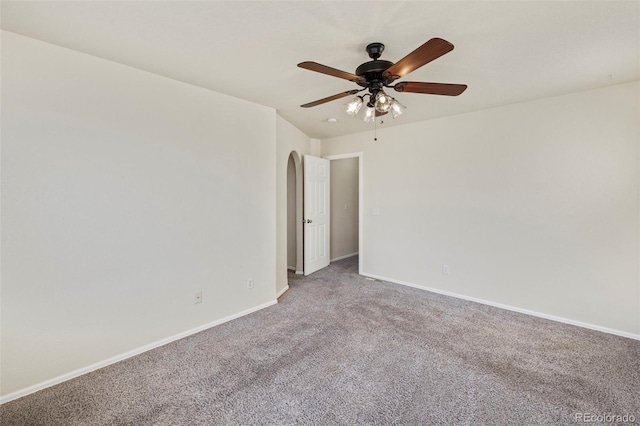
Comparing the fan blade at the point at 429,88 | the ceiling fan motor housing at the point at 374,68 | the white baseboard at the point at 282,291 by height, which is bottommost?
the white baseboard at the point at 282,291

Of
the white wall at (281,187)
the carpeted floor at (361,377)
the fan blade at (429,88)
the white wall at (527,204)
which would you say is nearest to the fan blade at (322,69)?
the fan blade at (429,88)

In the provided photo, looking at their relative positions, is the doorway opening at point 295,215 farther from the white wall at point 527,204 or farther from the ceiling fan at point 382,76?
the ceiling fan at point 382,76

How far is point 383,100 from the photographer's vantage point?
1.94m

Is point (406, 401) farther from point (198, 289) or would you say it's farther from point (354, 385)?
point (198, 289)

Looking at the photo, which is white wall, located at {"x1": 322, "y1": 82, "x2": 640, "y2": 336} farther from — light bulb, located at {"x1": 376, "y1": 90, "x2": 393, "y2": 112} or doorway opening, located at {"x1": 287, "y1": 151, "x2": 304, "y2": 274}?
light bulb, located at {"x1": 376, "y1": 90, "x2": 393, "y2": 112}

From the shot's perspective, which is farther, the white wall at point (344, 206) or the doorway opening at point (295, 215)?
the white wall at point (344, 206)

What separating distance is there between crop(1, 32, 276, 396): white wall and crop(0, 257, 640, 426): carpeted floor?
10.8 inches

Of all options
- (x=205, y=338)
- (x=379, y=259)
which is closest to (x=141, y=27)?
(x=205, y=338)

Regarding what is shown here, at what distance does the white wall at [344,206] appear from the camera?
17.6ft

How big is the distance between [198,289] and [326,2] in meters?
2.57

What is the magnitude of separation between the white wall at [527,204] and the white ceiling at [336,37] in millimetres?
529

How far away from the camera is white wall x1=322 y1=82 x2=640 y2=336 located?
102 inches

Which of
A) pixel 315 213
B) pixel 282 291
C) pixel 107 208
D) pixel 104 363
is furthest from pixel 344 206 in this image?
pixel 104 363

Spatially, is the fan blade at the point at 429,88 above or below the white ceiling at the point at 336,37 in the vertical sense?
below
